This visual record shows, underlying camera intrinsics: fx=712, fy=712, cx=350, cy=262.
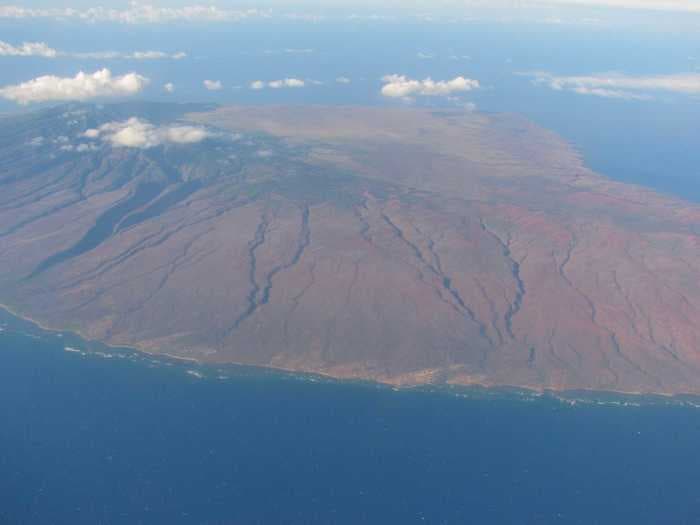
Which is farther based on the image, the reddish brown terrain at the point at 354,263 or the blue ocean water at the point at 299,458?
the reddish brown terrain at the point at 354,263

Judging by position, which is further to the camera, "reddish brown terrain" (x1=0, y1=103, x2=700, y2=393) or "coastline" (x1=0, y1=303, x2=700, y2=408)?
"reddish brown terrain" (x1=0, y1=103, x2=700, y2=393)

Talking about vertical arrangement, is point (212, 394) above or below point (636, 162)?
above

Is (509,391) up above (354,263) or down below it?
above

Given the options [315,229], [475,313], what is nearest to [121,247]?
[315,229]

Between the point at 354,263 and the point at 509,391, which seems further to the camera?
the point at 354,263

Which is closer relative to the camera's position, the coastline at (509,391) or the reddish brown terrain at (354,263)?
the coastline at (509,391)

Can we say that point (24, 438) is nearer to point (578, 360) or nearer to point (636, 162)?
point (578, 360)

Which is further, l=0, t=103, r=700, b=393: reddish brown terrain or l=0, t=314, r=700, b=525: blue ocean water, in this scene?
l=0, t=103, r=700, b=393: reddish brown terrain

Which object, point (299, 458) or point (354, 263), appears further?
point (354, 263)
